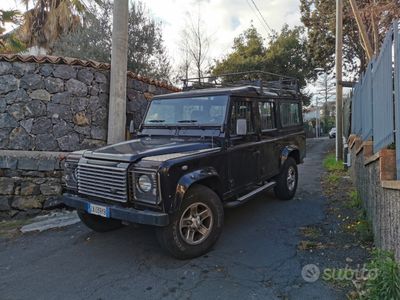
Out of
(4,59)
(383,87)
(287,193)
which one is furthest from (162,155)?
(4,59)

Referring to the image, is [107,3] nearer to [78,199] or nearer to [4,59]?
[4,59]

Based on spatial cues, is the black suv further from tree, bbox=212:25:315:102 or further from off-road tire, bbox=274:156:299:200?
tree, bbox=212:25:315:102

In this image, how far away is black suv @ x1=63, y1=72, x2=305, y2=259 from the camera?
3.59m

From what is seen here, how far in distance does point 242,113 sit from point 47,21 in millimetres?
8168

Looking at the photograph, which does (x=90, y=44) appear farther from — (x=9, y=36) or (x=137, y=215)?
(x=137, y=215)

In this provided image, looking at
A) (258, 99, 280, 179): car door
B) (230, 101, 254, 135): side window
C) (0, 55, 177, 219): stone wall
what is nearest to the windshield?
(230, 101, 254, 135): side window

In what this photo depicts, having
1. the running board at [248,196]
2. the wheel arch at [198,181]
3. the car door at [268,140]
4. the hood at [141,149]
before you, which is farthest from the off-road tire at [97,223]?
the car door at [268,140]

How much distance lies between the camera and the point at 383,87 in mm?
3877

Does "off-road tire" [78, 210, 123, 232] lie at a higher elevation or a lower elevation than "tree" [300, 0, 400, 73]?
lower

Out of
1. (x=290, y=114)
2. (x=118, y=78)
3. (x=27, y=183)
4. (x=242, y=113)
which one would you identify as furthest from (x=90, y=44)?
(x=242, y=113)

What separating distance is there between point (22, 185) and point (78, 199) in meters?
2.66

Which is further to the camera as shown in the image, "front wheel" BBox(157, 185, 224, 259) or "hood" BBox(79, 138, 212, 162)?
"hood" BBox(79, 138, 212, 162)

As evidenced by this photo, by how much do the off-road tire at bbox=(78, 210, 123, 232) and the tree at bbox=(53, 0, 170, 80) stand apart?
930 cm

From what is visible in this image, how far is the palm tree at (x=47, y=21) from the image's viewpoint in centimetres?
970
